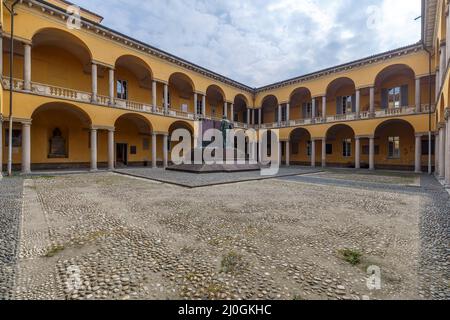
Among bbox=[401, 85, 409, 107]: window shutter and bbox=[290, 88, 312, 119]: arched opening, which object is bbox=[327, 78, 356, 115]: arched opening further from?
bbox=[401, 85, 409, 107]: window shutter

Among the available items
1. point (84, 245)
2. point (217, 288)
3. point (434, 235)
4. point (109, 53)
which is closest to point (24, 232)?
point (84, 245)

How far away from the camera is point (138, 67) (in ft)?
66.6

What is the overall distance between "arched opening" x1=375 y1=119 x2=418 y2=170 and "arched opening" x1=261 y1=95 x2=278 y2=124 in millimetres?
12696

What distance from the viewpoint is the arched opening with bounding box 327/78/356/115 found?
925 inches

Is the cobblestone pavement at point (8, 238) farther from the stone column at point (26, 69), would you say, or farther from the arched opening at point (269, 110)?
the arched opening at point (269, 110)

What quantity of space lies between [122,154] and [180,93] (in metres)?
9.51


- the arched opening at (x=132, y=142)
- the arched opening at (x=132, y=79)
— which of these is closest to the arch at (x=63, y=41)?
the arched opening at (x=132, y=79)

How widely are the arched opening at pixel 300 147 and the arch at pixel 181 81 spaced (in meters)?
13.4

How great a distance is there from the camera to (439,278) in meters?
2.57

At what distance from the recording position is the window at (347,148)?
2420cm

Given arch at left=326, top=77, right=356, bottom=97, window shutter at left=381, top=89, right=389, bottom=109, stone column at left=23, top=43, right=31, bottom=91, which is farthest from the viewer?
arch at left=326, top=77, right=356, bottom=97

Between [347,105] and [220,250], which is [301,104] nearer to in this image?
[347,105]

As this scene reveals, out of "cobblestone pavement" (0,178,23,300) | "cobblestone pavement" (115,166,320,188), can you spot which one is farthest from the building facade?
"cobblestone pavement" (0,178,23,300)

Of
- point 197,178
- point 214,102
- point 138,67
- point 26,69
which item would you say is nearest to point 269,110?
point 214,102
